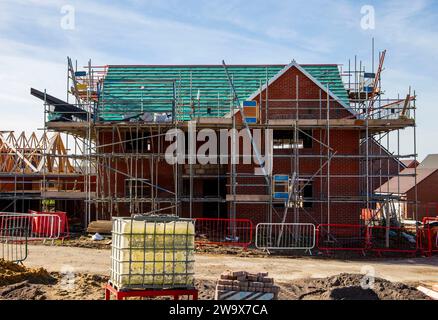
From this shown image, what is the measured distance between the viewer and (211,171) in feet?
78.8

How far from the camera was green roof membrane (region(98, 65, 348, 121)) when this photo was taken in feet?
80.1

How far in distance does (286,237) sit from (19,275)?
1071 cm

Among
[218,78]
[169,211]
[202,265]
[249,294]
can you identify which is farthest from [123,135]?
[249,294]

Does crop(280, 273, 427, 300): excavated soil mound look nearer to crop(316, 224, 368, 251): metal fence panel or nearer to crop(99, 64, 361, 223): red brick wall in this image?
crop(316, 224, 368, 251): metal fence panel

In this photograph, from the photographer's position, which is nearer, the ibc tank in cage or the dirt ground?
the ibc tank in cage

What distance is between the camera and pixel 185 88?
1022 inches

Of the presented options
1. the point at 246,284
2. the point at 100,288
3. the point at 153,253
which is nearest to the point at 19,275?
the point at 100,288

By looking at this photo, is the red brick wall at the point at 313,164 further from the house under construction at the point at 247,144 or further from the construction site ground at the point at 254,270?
the construction site ground at the point at 254,270

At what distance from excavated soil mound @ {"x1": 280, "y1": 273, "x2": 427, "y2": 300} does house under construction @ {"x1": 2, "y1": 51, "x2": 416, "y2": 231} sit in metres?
7.07

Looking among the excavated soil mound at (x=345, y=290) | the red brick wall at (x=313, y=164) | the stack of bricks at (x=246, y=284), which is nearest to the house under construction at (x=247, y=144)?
the red brick wall at (x=313, y=164)

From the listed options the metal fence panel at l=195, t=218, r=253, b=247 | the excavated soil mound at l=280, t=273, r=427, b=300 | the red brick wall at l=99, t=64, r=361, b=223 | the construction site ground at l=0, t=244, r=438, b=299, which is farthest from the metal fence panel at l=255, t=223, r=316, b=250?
the excavated soil mound at l=280, t=273, r=427, b=300

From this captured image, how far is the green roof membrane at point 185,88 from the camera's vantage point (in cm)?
2441
